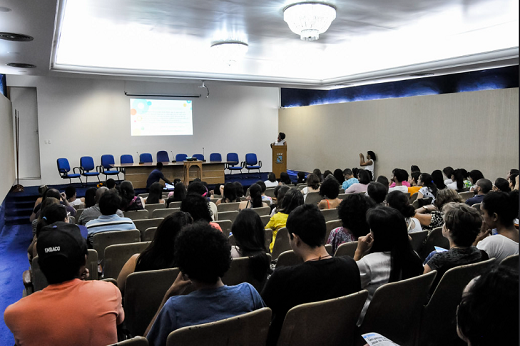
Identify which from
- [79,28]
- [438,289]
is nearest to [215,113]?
[79,28]

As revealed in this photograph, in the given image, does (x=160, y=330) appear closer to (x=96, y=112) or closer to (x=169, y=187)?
(x=169, y=187)

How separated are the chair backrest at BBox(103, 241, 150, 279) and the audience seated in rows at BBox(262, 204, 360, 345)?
157 centimetres

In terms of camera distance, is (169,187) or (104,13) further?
(169,187)

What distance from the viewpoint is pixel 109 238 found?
3.52 m

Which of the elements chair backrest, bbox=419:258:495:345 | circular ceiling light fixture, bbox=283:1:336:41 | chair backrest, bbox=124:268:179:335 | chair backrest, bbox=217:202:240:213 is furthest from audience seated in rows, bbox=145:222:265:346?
circular ceiling light fixture, bbox=283:1:336:41

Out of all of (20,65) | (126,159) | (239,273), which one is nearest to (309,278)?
(239,273)

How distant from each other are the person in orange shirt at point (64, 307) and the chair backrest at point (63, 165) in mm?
9802

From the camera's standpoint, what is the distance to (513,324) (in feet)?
3.16

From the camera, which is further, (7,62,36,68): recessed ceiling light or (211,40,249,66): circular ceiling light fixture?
(211,40,249,66): circular ceiling light fixture

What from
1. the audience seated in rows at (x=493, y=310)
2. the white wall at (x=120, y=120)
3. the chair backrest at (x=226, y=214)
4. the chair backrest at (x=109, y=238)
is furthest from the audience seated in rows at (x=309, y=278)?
the white wall at (x=120, y=120)

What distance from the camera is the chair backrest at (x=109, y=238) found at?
11.4ft

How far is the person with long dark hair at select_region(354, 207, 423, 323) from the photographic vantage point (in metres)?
2.26

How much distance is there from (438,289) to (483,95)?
7.48 metres

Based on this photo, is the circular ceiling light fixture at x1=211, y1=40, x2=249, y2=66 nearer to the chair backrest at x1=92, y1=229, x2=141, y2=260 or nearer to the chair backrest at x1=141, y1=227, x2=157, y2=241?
the chair backrest at x1=141, y1=227, x2=157, y2=241
